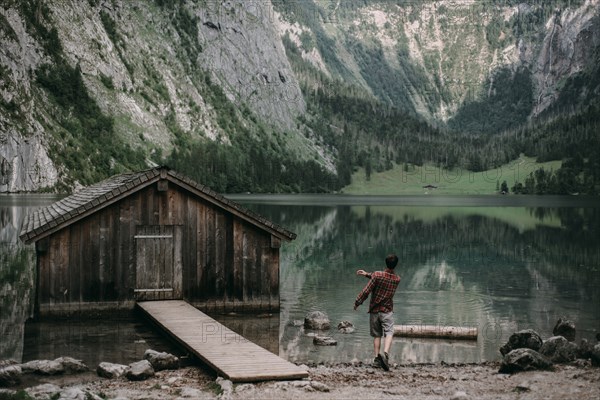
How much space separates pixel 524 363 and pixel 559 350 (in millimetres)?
2242

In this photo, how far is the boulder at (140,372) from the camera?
18141 mm

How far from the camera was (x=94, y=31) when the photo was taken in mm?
195750

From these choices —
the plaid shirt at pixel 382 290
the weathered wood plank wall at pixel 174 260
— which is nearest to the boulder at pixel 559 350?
the plaid shirt at pixel 382 290

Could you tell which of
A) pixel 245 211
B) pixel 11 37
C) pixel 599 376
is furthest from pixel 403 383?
pixel 11 37

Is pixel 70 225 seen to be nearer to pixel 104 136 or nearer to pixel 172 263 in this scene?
pixel 172 263

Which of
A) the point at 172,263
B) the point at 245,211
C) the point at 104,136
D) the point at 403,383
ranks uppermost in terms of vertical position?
the point at 104,136

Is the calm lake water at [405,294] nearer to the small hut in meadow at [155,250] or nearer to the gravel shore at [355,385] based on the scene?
the small hut in meadow at [155,250]

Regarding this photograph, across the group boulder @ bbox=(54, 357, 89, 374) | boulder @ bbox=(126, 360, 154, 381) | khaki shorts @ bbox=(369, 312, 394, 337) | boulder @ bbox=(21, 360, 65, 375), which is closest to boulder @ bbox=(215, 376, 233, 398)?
boulder @ bbox=(126, 360, 154, 381)

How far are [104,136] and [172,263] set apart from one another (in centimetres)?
15699

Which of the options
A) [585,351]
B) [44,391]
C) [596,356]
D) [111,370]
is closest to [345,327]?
[585,351]

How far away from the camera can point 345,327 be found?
27.3 meters

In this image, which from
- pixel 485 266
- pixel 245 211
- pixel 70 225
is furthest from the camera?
pixel 485 266

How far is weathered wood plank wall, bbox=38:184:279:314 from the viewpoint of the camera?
2627 cm

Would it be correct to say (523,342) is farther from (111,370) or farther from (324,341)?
(111,370)
